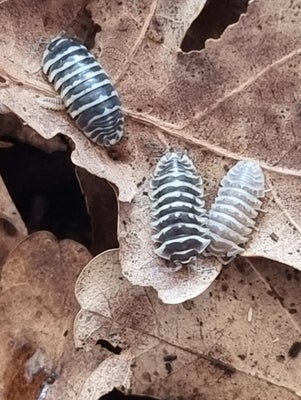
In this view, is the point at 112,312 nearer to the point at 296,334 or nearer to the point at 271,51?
the point at 296,334

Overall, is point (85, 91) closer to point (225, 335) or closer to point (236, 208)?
point (236, 208)

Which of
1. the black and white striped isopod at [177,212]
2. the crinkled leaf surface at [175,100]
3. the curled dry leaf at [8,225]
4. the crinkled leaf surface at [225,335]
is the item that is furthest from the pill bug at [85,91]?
the crinkled leaf surface at [225,335]

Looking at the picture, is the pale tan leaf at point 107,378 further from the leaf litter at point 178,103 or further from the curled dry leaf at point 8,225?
the curled dry leaf at point 8,225

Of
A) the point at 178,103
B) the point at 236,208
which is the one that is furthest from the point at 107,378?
the point at 178,103

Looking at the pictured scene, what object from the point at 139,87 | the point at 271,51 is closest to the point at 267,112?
the point at 271,51

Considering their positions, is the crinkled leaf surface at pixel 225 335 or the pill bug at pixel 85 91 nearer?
the pill bug at pixel 85 91

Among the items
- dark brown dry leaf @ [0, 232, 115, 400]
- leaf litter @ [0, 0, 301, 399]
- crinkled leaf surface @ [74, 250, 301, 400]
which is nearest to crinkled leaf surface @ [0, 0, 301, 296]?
leaf litter @ [0, 0, 301, 399]
